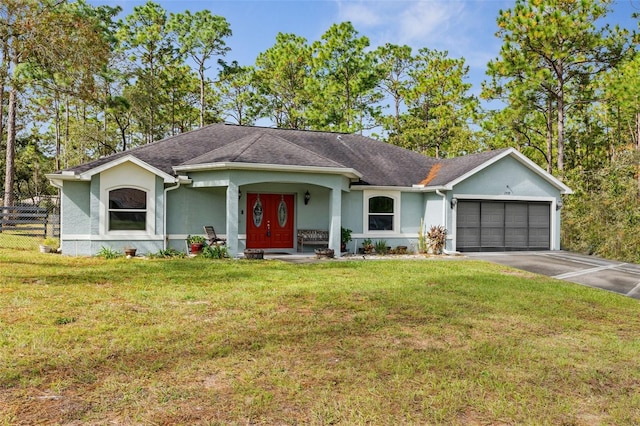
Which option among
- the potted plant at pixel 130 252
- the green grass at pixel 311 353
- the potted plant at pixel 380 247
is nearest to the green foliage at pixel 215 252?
the potted plant at pixel 130 252

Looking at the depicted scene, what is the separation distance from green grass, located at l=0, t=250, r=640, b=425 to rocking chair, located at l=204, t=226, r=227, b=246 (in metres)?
4.60

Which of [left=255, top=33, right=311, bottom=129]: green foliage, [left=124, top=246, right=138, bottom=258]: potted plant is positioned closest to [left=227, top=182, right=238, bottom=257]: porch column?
[left=124, top=246, right=138, bottom=258]: potted plant

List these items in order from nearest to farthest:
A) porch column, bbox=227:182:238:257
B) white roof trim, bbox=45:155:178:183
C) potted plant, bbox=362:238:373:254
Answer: white roof trim, bbox=45:155:178:183
porch column, bbox=227:182:238:257
potted plant, bbox=362:238:373:254

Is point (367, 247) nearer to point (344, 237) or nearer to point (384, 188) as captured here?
point (344, 237)

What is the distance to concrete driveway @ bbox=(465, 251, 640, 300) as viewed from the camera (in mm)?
10367

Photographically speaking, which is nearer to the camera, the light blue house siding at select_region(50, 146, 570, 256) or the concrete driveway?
the concrete driveway

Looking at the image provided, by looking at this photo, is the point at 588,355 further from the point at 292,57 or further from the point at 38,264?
the point at 292,57

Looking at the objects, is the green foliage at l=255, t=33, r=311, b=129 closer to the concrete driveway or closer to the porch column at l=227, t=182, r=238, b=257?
the porch column at l=227, t=182, r=238, b=257

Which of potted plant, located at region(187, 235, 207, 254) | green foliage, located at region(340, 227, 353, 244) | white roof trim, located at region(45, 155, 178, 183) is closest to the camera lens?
white roof trim, located at region(45, 155, 178, 183)

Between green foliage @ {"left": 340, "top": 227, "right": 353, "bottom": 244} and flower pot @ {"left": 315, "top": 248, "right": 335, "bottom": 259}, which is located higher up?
green foliage @ {"left": 340, "top": 227, "right": 353, "bottom": 244}

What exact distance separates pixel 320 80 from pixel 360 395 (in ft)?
112

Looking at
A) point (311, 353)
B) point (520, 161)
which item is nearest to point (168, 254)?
point (311, 353)

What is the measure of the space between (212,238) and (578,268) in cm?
1193

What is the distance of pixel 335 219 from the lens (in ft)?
47.8
